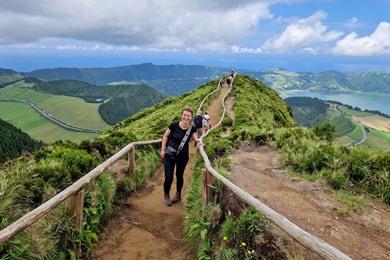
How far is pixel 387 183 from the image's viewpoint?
1072 centimetres

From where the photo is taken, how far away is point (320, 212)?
8.88 meters

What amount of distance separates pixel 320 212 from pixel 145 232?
4.26 meters

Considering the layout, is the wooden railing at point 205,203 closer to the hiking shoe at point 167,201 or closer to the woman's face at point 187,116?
the woman's face at point 187,116

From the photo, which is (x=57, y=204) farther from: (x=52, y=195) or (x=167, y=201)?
(x=167, y=201)

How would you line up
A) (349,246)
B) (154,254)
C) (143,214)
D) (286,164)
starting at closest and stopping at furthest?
(349,246)
(154,254)
(143,214)
(286,164)

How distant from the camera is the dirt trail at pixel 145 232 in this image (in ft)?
29.8

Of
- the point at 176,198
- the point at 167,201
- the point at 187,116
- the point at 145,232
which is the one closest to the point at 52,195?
Result: the point at 145,232

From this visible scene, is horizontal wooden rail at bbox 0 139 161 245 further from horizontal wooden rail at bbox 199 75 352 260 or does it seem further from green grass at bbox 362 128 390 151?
green grass at bbox 362 128 390 151

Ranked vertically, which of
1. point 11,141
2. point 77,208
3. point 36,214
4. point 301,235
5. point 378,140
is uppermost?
point 301,235

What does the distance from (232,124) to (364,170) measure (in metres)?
18.0

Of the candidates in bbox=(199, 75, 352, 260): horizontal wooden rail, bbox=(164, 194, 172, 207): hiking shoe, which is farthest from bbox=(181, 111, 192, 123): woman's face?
bbox=(199, 75, 352, 260): horizontal wooden rail

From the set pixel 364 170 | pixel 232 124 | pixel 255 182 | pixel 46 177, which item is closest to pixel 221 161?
pixel 255 182

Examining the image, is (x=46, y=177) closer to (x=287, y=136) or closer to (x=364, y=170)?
(x=364, y=170)

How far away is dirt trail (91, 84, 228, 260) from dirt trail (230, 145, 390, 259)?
2.07m
